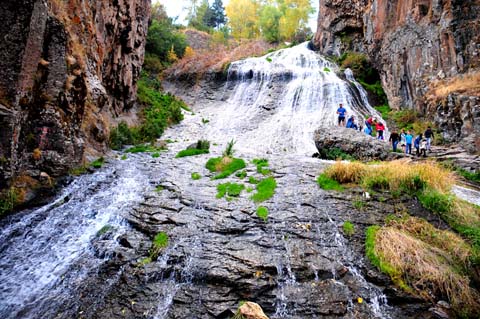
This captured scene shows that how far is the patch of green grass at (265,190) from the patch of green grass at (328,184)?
141cm

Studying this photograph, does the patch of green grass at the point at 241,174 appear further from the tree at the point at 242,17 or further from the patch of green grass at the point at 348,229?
the tree at the point at 242,17

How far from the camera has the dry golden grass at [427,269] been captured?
189 inches

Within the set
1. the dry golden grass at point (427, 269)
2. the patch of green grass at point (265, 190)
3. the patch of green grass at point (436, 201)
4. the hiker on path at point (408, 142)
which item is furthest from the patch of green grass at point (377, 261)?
the hiker on path at point (408, 142)

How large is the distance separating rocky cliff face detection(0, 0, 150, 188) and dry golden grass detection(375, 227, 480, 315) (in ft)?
29.7

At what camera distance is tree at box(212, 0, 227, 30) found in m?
58.2

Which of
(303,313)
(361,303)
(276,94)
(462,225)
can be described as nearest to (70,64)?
(303,313)

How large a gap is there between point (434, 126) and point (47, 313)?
1759 centimetres

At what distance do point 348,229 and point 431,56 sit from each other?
615 inches

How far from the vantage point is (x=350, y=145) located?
41.6ft

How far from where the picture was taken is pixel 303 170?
10.3 meters

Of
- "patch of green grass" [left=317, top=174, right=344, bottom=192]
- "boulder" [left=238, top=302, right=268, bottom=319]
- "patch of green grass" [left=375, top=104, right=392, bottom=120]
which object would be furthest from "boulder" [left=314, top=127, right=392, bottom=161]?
"boulder" [left=238, top=302, right=268, bottom=319]

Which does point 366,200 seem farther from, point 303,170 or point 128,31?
point 128,31

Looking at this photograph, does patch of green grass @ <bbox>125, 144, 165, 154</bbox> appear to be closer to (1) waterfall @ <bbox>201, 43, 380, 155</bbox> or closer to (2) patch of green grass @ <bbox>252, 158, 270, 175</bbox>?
(1) waterfall @ <bbox>201, 43, 380, 155</bbox>

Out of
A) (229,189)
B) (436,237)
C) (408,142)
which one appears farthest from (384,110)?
(436,237)
